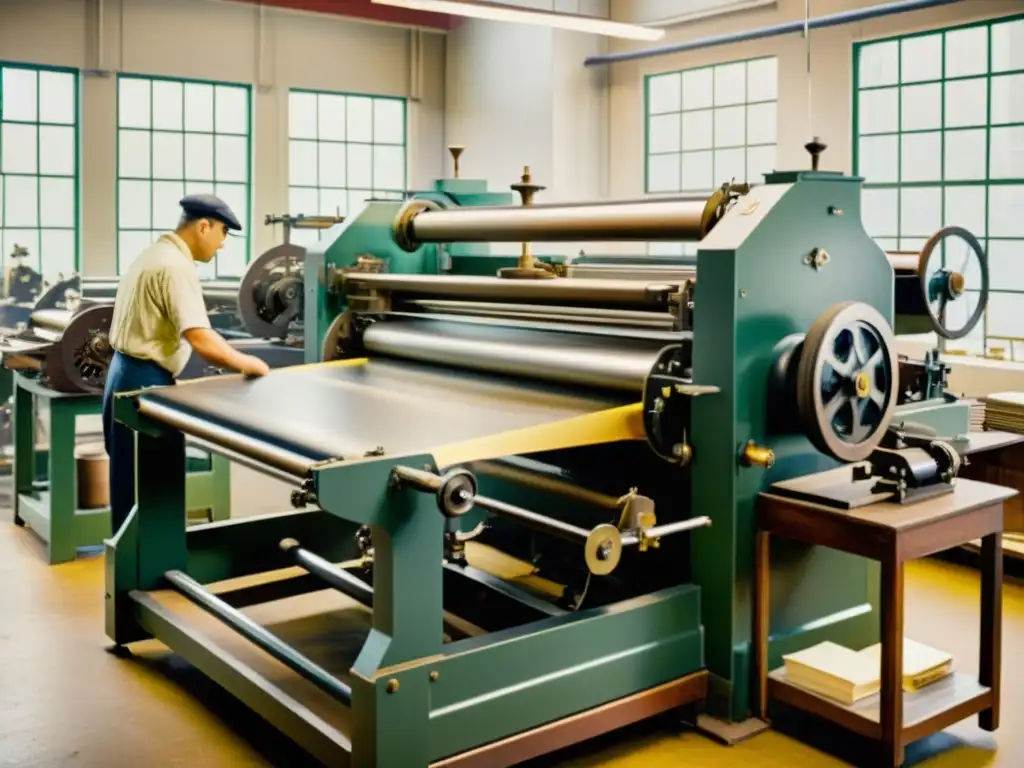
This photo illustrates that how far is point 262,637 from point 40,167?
5808 mm

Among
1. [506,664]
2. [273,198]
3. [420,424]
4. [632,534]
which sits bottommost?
[506,664]

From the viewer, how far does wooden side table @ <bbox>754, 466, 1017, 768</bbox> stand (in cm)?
257

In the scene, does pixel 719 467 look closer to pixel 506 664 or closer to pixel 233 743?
pixel 506 664

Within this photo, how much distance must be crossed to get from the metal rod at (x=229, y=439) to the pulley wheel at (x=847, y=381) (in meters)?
1.15

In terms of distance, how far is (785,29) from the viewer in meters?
6.95

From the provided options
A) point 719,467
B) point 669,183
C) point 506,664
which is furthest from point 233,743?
point 669,183

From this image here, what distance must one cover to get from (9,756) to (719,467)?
70.5 inches

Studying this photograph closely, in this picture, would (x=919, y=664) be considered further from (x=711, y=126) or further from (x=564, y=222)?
(x=711, y=126)

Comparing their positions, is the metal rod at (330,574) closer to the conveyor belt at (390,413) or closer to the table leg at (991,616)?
the conveyor belt at (390,413)

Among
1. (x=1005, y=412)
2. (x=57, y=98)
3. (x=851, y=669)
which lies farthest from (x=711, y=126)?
Result: (x=851, y=669)

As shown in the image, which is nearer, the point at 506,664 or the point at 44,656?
the point at 506,664

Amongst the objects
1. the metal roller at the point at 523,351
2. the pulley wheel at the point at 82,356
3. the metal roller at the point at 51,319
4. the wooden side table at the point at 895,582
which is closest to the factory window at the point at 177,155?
the metal roller at the point at 51,319

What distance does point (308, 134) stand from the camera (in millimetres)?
8727

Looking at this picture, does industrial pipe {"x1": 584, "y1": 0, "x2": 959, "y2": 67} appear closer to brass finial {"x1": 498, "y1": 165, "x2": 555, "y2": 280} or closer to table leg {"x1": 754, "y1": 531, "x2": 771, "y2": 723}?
brass finial {"x1": 498, "y1": 165, "x2": 555, "y2": 280}
